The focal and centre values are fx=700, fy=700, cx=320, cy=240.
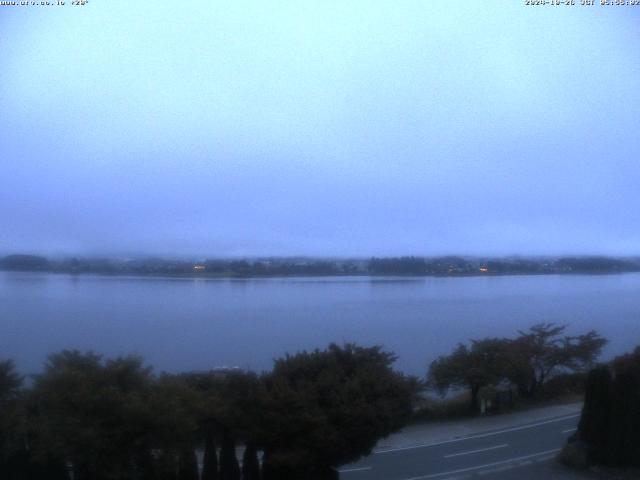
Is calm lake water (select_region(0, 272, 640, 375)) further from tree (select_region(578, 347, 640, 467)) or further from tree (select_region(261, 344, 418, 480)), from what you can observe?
tree (select_region(578, 347, 640, 467))

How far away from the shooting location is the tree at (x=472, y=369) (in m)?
23.5

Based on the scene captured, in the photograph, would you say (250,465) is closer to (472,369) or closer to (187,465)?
(187,465)

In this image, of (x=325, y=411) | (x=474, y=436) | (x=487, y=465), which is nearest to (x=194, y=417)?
(x=325, y=411)

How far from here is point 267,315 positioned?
29609mm

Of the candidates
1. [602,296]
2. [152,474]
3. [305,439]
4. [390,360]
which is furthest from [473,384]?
[602,296]

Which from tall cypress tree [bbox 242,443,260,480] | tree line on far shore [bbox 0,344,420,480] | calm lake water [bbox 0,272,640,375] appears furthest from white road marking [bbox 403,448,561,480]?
calm lake water [bbox 0,272,640,375]

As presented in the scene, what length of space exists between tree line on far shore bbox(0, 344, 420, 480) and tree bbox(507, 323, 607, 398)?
1393 centimetres

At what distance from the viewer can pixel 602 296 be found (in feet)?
137

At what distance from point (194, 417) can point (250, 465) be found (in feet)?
5.34

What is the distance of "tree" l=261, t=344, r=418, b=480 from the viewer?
11.2 m

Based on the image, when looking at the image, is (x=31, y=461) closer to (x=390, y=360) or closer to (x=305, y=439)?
(x=305, y=439)

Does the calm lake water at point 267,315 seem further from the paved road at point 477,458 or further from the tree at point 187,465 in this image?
the paved road at point 477,458

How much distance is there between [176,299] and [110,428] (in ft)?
62.7

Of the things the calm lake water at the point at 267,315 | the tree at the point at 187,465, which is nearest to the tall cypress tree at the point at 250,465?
the tree at the point at 187,465
